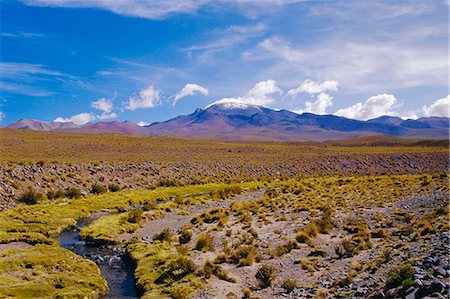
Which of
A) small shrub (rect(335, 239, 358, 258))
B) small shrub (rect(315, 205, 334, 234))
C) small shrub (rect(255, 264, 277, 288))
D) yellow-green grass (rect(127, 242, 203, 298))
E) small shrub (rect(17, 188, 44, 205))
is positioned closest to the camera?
yellow-green grass (rect(127, 242, 203, 298))

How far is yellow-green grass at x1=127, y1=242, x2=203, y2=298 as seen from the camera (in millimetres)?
18766

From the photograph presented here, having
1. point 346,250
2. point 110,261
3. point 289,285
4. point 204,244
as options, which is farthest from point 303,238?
point 110,261

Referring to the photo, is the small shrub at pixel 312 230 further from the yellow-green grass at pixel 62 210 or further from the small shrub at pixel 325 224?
the yellow-green grass at pixel 62 210

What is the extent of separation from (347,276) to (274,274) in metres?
3.78

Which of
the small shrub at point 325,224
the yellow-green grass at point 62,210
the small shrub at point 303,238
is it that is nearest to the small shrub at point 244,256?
the small shrub at point 303,238

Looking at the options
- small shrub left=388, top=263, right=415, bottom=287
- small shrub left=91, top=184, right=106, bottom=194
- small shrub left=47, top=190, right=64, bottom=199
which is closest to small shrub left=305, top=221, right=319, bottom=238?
small shrub left=388, top=263, right=415, bottom=287

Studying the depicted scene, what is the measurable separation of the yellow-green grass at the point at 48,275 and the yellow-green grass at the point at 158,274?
2267 mm

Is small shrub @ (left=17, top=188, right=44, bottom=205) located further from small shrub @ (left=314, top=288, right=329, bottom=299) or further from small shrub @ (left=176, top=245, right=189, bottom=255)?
small shrub @ (left=314, top=288, right=329, bottom=299)

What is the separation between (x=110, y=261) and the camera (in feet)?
80.1

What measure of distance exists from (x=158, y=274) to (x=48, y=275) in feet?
19.3

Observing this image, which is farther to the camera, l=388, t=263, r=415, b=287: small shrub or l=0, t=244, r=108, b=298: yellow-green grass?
l=0, t=244, r=108, b=298: yellow-green grass

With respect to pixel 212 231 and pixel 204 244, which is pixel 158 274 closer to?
pixel 204 244

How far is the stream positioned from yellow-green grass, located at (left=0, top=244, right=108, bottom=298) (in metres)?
0.67

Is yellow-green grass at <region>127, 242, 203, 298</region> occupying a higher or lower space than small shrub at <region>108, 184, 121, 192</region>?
lower
